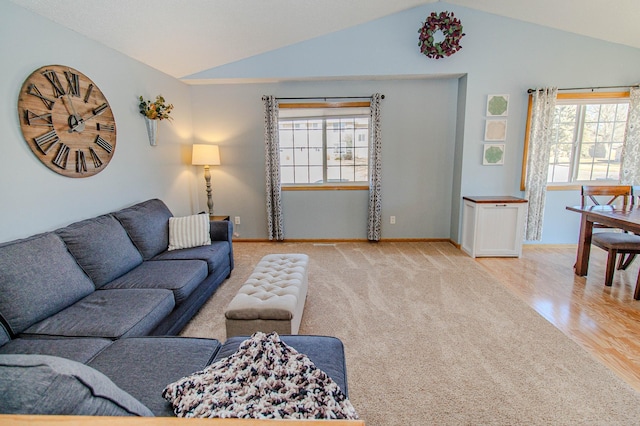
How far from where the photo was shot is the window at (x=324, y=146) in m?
4.71

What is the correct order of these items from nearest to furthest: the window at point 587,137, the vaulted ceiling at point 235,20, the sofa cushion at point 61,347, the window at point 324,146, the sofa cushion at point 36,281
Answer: the sofa cushion at point 61,347 → the sofa cushion at point 36,281 → the vaulted ceiling at point 235,20 → the window at point 587,137 → the window at point 324,146

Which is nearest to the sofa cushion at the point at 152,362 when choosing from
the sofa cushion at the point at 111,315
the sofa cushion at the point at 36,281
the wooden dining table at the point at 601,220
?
the sofa cushion at the point at 111,315

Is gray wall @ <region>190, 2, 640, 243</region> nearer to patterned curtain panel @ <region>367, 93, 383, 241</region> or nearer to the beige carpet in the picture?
patterned curtain panel @ <region>367, 93, 383, 241</region>

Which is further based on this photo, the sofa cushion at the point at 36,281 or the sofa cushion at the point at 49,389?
the sofa cushion at the point at 36,281

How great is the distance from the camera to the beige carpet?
166 cm

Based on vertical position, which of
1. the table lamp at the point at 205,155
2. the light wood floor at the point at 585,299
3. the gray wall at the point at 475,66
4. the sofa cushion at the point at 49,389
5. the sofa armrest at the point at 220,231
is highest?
the gray wall at the point at 475,66

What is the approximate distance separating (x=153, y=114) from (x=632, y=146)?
20.1 ft

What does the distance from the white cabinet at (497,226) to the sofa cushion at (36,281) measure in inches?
162

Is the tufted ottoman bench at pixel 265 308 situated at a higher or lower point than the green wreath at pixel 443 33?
lower

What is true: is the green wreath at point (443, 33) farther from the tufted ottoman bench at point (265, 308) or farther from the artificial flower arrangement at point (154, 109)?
the tufted ottoman bench at point (265, 308)

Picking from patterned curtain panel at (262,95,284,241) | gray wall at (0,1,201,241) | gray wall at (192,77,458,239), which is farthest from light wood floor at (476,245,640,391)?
gray wall at (0,1,201,241)

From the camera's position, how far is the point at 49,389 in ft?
2.20

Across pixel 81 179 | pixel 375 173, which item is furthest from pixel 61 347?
pixel 375 173

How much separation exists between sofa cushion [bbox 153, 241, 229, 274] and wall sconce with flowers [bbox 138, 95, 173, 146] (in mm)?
1402
